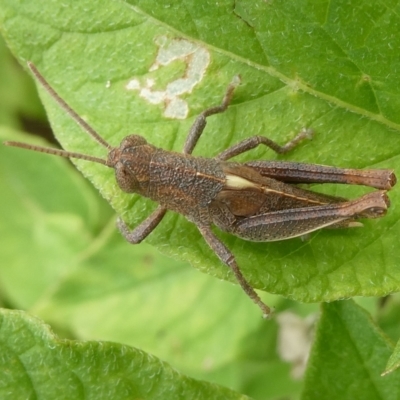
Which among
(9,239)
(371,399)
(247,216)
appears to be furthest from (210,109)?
(9,239)

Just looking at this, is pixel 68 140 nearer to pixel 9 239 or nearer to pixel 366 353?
pixel 366 353

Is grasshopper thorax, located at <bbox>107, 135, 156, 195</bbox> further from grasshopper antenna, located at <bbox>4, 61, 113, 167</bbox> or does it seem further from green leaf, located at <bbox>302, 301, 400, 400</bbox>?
green leaf, located at <bbox>302, 301, 400, 400</bbox>

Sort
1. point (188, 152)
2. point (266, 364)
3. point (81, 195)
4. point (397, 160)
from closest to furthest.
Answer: point (397, 160) → point (188, 152) → point (266, 364) → point (81, 195)

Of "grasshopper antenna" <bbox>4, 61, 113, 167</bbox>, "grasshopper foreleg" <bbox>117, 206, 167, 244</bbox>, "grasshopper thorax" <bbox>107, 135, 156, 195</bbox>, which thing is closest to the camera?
"grasshopper antenna" <bbox>4, 61, 113, 167</bbox>

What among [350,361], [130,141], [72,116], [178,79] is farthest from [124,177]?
[350,361]

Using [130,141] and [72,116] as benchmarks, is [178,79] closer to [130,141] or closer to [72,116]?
[130,141]

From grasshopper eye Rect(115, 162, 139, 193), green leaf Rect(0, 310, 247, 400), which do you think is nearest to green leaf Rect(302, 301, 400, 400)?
green leaf Rect(0, 310, 247, 400)
